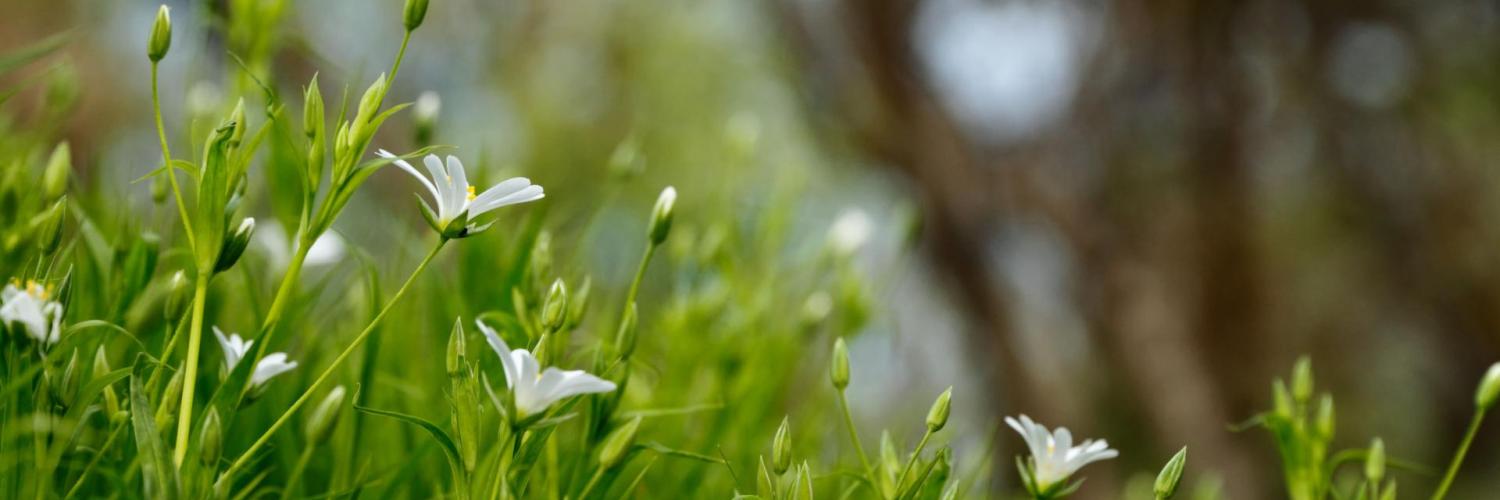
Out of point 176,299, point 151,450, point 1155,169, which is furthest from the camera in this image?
point 1155,169

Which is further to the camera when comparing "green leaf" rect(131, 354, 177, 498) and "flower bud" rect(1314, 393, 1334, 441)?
"flower bud" rect(1314, 393, 1334, 441)

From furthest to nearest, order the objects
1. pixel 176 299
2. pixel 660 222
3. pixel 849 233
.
→ 1. pixel 849 233
2. pixel 660 222
3. pixel 176 299

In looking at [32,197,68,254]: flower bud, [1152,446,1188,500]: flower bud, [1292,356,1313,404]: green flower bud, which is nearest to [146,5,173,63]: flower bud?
[32,197,68,254]: flower bud

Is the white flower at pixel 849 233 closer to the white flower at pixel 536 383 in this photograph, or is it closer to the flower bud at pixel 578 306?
the flower bud at pixel 578 306

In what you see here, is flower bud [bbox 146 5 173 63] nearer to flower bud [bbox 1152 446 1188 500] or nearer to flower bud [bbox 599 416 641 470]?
flower bud [bbox 599 416 641 470]

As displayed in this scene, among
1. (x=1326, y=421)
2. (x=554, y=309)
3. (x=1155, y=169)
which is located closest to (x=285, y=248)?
(x=554, y=309)

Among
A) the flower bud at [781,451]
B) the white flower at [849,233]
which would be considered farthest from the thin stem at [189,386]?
the white flower at [849,233]

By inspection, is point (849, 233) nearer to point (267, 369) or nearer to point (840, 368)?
point (840, 368)
